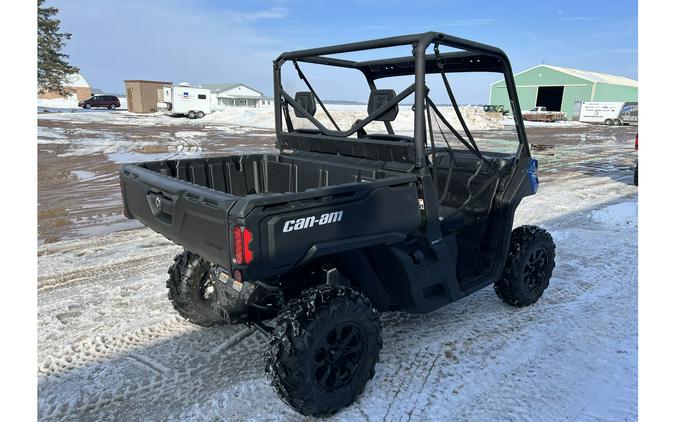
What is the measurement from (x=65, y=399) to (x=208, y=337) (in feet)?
3.17

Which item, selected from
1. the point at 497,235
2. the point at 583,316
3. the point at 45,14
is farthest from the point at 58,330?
the point at 45,14

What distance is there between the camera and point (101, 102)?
4344cm

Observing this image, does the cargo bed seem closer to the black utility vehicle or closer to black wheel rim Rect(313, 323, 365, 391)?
the black utility vehicle

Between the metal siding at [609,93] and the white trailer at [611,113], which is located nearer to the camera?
the white trailer at [611,113]

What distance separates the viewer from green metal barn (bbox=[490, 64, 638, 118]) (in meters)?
42.5

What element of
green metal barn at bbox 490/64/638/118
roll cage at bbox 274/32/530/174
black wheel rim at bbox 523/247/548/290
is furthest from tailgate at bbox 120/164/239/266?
green metal barn at bbox 490/64/638/118

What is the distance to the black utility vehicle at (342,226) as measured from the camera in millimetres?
2375

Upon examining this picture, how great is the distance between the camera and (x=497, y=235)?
3.67 meters

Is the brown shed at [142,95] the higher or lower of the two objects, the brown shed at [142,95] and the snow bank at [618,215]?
the higher

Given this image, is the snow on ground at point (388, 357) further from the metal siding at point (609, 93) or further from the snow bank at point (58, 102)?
the snow bank at point (58, 102)

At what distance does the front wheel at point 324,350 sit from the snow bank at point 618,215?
5327 millimetres

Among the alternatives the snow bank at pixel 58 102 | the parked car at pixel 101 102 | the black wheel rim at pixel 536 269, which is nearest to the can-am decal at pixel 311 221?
the black wheel rim at pixel 536 269

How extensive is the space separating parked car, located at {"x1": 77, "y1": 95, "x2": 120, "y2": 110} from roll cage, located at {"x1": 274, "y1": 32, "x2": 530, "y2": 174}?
4533cm

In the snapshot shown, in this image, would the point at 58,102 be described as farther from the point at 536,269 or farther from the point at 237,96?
the point at 536,269
